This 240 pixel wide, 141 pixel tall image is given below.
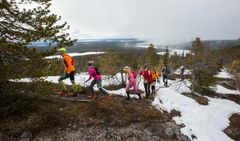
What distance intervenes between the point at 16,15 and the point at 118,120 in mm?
6210

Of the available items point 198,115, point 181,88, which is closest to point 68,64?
point 198,115

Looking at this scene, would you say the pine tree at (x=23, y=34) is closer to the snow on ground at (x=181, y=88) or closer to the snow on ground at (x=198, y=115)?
the snow on ground at (x=198, y=115)

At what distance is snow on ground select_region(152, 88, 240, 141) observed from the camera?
13.6 m

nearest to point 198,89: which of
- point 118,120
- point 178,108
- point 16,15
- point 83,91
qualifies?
point 178,108

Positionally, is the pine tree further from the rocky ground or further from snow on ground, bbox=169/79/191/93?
snow on ground, bbox=169/79/191/93

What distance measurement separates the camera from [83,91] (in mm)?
15727

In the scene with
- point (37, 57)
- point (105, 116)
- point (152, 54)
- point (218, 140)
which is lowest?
point (152, 54)

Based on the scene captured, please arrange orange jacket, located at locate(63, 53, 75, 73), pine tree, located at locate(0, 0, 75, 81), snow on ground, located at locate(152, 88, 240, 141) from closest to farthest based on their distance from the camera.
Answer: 1. pine tree, located at locate(0, 0, 75, 81)
2. orange jacket, located at locate(63, 53, 75, 73)
3. snow on ground, located at locate(152, 88, 240, 141)

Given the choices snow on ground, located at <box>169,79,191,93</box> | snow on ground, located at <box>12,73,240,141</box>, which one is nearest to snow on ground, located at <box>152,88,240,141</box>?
snow on ground, located at <box>12,73,240,141</box>

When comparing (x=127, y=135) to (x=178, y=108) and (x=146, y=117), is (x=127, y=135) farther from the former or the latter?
(x=178, y=108)

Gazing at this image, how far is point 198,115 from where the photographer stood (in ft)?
50.1

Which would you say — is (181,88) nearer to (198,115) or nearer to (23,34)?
(198,115)

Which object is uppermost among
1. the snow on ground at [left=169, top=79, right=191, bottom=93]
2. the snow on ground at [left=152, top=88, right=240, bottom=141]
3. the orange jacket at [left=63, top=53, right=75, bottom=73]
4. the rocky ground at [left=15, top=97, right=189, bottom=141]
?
the orange jacket at [left=63, top=53, right=75, bottom=73]

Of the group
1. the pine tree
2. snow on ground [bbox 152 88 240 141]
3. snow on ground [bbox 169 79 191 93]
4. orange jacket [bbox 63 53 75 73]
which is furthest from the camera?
snow on ground [bbox 169 79 191 93]
